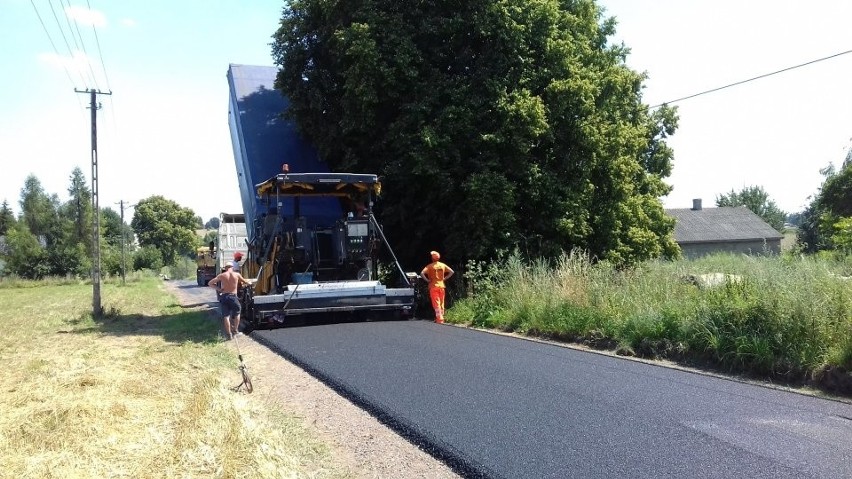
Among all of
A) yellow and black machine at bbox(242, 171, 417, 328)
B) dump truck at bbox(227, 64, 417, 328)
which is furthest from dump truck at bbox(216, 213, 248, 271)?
yellow and black machine at bbox(242, 171, 417, 328)

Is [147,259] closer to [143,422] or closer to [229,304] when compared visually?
[229,304]

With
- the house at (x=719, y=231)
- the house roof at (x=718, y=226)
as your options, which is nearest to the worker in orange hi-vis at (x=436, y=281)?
the house at (x=719, y=231)

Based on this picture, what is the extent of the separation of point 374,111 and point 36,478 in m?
11.4

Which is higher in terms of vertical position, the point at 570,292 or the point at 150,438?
the point at 570,292

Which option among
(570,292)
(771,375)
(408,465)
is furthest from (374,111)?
(408,465)

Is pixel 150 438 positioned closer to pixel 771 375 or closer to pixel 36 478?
pixel 36 478

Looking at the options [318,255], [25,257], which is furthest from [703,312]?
[25,257]

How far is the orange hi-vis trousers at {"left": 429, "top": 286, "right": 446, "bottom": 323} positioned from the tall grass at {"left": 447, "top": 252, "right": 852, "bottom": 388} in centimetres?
68

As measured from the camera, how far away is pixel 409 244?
1573 centimetres

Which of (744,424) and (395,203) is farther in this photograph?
(395,203)

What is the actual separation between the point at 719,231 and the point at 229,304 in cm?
4505

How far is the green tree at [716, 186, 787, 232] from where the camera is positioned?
68625 millimetres

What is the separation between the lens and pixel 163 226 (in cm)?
7806

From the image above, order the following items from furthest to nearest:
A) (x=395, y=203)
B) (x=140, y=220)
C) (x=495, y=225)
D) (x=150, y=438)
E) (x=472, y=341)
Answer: (x=140, y=220) → (x=395, y=203) → (x=495, y=225) → (x=472, y=341) → (x=150, y=438)
